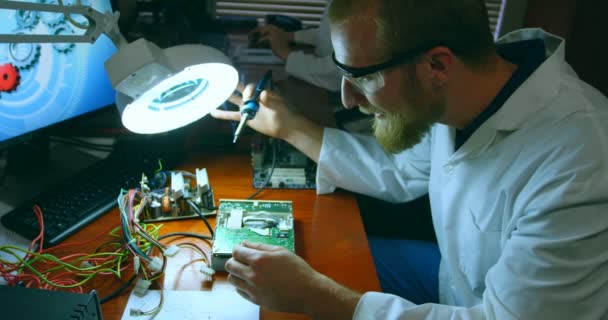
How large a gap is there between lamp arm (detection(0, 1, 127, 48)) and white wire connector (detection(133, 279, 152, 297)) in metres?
0.45

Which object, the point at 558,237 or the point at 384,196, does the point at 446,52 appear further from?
the point at 384,196

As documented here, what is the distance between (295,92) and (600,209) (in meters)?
1.24

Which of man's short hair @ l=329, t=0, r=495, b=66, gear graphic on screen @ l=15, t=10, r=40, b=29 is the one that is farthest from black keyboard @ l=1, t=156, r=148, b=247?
man's short hair @ l=329, t=0, r=495, b=66

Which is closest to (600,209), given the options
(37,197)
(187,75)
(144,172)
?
(187,75)

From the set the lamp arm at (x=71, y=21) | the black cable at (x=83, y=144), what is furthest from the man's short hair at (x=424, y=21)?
the black cable at (x=83, y=144)

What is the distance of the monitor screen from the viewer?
958 mm

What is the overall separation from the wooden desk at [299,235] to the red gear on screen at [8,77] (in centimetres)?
35

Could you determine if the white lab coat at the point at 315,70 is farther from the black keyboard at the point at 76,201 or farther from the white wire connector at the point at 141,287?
the white wire connector at the point at 141,287

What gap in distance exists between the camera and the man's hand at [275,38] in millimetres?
2016

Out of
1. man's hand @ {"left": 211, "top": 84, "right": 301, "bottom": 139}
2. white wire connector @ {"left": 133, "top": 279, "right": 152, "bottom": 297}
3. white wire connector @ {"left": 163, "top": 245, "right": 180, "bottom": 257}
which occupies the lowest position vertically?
white wire connector @ {"left": 163, "top": 245, "right": 180, "bottom": 257}

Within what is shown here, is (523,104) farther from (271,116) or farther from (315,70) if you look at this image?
(315,70)

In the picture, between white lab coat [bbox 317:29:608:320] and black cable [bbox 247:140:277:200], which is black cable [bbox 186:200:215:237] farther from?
white lab coat [bbox 317:29:608:320]

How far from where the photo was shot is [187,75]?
0.86 m

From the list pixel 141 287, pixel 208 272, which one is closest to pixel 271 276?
pixel 208 272
